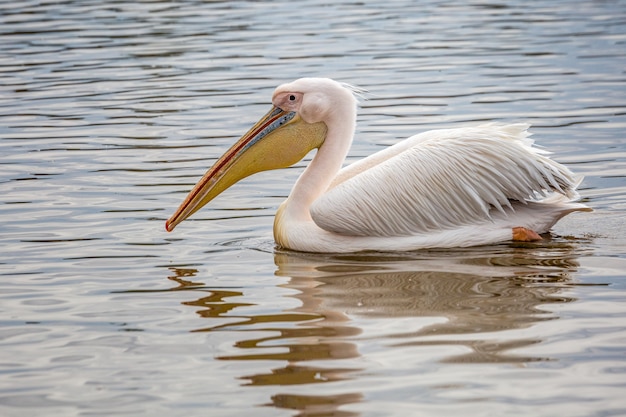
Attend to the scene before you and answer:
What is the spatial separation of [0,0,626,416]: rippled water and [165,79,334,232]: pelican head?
28cm

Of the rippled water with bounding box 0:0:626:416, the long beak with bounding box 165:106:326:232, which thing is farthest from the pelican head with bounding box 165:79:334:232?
the rippled water with bounding box 0:0:626:416

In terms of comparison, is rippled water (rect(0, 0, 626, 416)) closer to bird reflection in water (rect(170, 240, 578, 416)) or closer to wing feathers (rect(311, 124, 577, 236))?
bird reflection in water (rect(170, 240, 578, 416))

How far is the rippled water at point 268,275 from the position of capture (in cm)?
388

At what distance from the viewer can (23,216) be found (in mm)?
6840

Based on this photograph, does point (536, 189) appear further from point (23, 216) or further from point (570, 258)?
point (23, 216)

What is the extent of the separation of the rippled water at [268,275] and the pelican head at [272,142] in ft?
0.91

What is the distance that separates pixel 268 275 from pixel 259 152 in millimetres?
901

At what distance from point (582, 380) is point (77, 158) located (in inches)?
213

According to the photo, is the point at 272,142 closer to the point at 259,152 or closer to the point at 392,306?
the point at 259,152

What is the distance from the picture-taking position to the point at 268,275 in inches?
218

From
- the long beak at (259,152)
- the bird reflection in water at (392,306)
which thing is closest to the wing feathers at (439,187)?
the bird reflection in water at (392,306)

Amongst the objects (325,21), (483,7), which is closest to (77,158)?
(325,21)

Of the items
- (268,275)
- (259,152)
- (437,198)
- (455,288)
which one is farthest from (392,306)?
(259,152)

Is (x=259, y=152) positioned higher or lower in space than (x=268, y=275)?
higher
